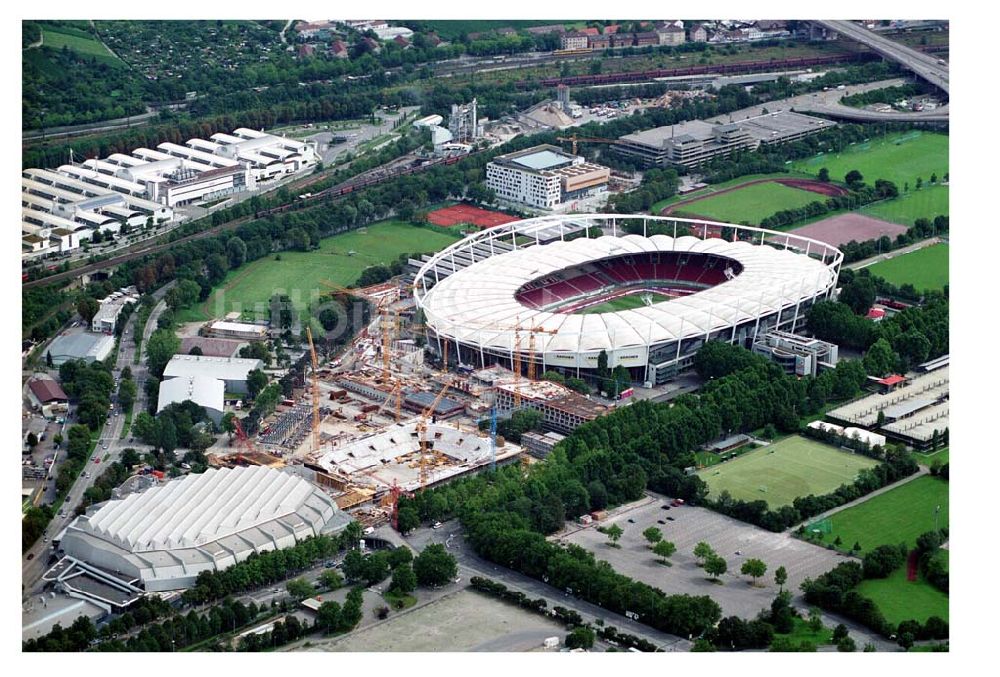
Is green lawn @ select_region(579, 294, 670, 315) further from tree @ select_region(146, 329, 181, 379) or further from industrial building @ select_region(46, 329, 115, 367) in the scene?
industrial building @ select_region(46, 329, 115, 367)

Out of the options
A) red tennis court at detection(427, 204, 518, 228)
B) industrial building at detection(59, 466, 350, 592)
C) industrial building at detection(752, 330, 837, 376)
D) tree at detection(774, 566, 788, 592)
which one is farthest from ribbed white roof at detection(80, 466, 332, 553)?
red tennis court at detection(427, 204, 518, 228)

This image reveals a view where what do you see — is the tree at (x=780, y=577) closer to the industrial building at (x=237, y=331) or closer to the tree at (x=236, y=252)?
the industrial building at (x=237, y=331)

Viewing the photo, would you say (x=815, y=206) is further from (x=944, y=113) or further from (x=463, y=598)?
(x=463, y=598)

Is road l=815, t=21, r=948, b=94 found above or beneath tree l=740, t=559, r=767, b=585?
above

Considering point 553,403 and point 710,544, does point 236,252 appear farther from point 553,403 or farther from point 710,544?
point 710,544
